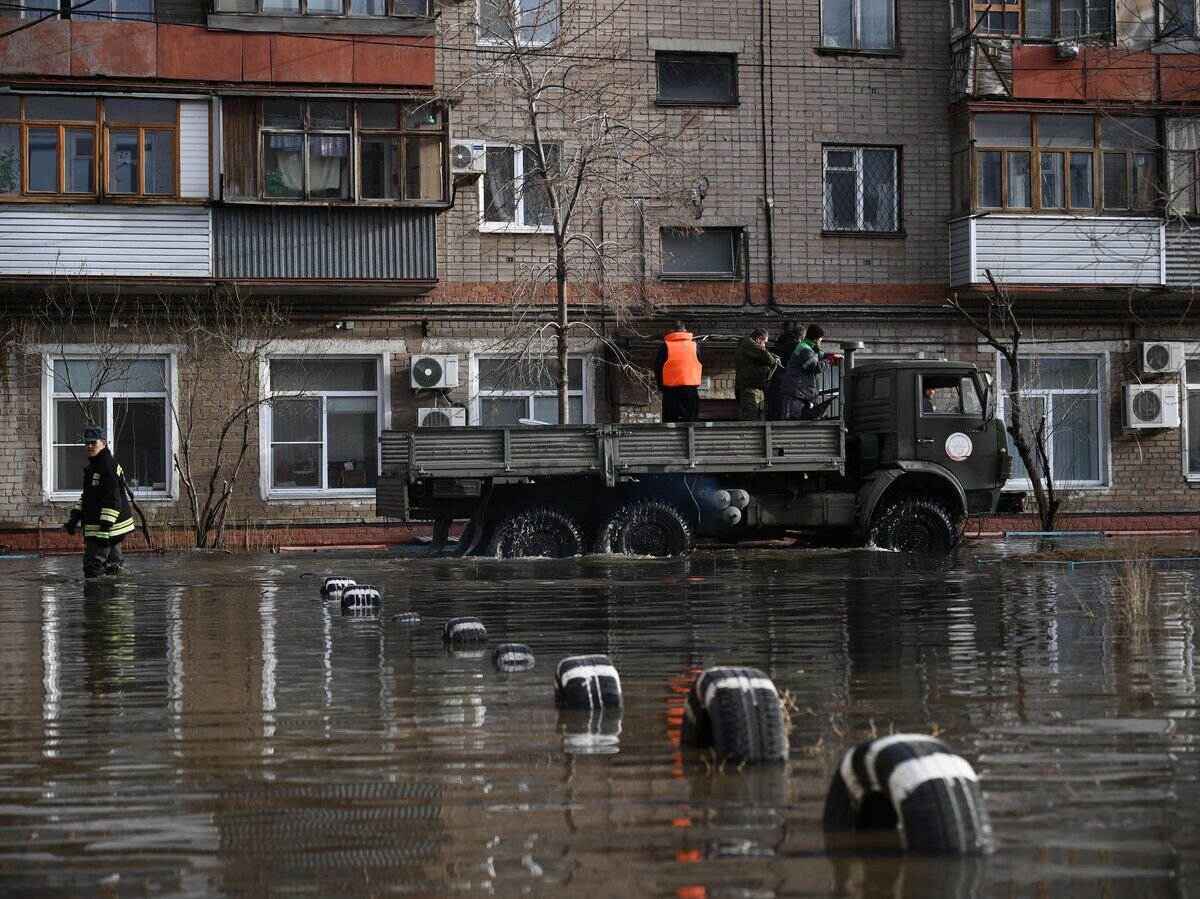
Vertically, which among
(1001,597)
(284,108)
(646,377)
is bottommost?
(1001,597)

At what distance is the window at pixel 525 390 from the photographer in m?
28.7

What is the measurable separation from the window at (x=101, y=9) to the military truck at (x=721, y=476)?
979cm

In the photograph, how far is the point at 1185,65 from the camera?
97.8 feet

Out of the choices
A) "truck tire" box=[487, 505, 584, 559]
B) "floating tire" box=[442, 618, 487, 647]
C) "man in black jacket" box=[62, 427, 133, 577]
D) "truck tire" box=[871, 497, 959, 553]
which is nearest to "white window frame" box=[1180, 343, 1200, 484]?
"truck tire" box=[871, 497, 959, 553]

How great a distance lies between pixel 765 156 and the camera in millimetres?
29516

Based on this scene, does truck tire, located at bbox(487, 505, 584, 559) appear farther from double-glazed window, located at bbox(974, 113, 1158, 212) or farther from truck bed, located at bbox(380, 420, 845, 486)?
double-glazed window, located at bbox(974, 113, 1158, 212)

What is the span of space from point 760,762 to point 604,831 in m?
1.17

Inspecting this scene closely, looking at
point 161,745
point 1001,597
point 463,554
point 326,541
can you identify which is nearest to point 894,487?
point 463,554

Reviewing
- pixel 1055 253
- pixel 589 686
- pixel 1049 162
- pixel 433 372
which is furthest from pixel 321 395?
pixel 589 686

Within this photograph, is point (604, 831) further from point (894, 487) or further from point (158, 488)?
point (158, 488)

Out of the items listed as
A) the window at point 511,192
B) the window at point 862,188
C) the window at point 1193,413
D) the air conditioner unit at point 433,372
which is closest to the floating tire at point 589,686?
the air conditioner unit at point 433,372

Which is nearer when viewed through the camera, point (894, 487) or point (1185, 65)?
point (894, 487)

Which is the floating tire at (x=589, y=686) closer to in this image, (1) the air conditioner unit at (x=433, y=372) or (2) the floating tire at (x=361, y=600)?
(2) the floating tire at (x=361, y=600)

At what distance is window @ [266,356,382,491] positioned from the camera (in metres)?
28.2
